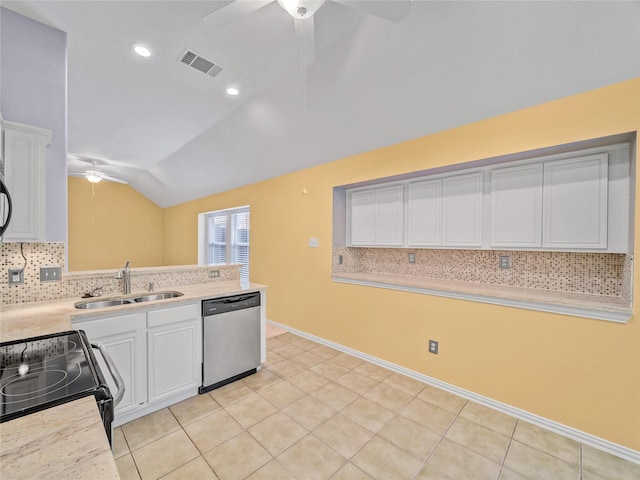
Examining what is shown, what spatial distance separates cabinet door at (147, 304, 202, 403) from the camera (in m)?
2.27

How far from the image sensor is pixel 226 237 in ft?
19.8

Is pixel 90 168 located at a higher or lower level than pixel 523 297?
higher

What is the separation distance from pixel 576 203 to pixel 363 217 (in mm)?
2093

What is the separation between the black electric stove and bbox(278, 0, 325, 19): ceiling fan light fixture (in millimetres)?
1826

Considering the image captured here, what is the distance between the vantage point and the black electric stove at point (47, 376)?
35.0 inches

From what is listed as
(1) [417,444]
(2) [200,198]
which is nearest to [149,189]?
(2) [200,198]

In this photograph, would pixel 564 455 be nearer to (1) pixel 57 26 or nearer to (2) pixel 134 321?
(2) pixel 134 321

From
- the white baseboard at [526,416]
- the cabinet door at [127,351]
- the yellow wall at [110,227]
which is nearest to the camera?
the white baseboard at [526,416]

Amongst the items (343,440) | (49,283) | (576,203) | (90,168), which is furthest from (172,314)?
(90,168)

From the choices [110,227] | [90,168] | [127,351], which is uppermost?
[90,168]

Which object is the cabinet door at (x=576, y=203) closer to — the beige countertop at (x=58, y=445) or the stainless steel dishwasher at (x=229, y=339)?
the stainless steel dishwasher at (x=229, y=339)

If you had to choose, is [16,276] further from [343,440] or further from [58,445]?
[343,440]

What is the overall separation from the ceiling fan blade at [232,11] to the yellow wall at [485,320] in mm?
2009

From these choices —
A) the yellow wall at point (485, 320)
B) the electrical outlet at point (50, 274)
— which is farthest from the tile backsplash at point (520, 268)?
the electrical outlet at point (50, 274)
